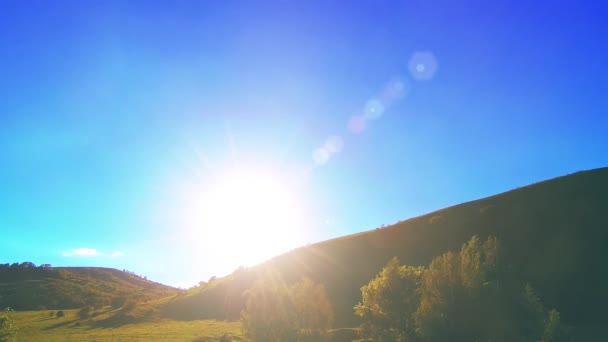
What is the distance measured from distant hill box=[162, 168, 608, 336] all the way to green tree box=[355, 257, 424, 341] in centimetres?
1851

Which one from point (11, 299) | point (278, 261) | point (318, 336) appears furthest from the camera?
point (11, 299)

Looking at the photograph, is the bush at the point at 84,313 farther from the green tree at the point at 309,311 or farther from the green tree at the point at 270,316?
the green tree at the point at 309,311

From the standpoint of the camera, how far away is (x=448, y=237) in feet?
272

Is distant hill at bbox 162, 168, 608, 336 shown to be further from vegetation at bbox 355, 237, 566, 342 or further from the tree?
the tree

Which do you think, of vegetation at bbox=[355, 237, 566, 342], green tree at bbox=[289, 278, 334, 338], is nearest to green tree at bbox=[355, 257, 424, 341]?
vegetation at bbox=[355, 237, 566, 342]

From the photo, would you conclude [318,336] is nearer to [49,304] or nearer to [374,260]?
[374,260]

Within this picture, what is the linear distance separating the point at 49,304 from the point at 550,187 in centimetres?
15278

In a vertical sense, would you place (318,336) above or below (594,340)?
above

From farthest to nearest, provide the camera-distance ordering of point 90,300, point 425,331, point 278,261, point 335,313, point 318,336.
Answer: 1. point 90,300
2. point 278,261
3. point 335,313
4. point 318,336
5. point 425,331

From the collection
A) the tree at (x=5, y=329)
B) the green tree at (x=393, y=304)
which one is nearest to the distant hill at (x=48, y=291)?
the tree at (x=5, y=329)

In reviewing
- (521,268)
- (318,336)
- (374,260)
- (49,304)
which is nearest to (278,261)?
(374,260)

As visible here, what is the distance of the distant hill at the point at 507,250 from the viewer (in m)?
61.6

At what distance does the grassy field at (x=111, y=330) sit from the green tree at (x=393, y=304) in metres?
23.7

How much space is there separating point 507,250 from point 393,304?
27.7 meters
